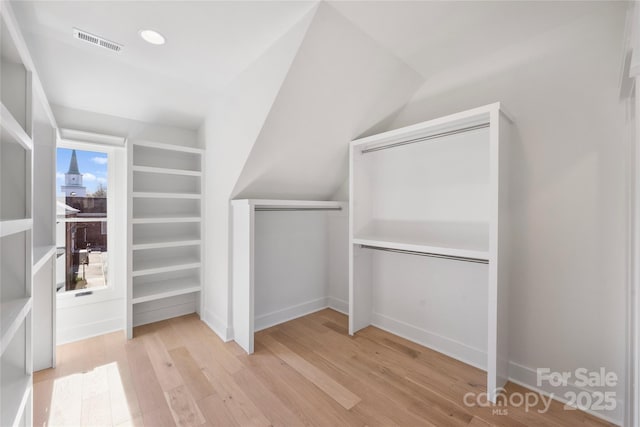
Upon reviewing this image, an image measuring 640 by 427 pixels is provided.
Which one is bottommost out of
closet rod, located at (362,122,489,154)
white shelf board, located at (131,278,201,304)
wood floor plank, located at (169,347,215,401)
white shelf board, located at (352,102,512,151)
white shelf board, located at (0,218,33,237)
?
wood floor plank, located at (169,347,215,401)

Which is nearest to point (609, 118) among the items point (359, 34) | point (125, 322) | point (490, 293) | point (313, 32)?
point (490, 293)

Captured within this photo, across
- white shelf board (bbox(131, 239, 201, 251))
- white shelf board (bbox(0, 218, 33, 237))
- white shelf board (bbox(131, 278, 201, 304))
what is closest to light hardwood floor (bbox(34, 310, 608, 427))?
white shelf board (bbox(131, 278, 201, 304))

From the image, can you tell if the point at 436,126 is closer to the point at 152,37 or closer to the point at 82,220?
the point at 152,37

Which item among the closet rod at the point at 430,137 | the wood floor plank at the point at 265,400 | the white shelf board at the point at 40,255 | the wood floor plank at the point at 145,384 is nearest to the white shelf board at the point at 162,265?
the wood floor plank at the point at 145,384

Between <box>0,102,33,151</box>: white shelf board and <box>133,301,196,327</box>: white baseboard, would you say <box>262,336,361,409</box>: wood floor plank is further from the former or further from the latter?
<box>0,102,33,151</box>: white shelf board

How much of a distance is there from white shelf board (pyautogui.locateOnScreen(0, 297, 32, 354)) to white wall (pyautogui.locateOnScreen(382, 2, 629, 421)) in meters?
2.41

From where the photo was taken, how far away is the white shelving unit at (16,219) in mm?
1065

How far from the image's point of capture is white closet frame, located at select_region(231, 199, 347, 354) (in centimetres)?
210

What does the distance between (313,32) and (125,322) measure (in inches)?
105

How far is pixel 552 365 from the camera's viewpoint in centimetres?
166

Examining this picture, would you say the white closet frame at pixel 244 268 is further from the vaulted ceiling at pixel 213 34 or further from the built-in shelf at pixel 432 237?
the vaulted ceiling at pixel 213 34

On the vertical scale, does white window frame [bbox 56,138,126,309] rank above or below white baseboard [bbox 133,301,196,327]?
above

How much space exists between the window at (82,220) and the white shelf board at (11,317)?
1.58m

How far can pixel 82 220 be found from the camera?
7.97 feet
